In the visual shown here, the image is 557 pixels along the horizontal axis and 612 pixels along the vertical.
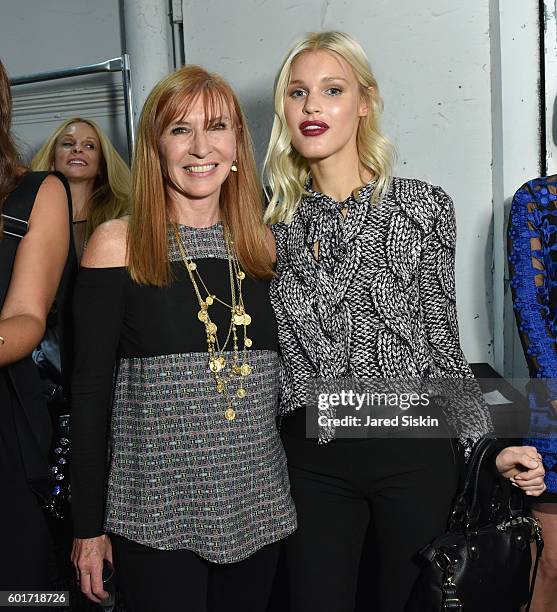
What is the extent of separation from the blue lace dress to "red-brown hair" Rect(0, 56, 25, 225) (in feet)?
3.88

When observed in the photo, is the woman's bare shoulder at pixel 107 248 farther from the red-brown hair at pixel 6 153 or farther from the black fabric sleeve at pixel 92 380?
the red-brown hair at pixel 6 153

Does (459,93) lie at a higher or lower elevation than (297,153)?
higher

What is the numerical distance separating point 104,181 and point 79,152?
0.53 ft

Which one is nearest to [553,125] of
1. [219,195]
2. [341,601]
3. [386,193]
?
[386,193]

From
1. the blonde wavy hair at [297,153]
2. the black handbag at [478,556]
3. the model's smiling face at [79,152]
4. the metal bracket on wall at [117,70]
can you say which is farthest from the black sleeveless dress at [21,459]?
the model's smiling face at [79,152]

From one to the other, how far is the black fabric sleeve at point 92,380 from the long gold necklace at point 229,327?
0.16m

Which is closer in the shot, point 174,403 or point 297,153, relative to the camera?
point 174,403

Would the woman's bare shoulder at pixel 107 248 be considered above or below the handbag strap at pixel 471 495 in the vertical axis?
above

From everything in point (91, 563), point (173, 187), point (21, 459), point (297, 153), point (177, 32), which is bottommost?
point (91, 563)

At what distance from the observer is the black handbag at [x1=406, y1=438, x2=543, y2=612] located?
1667mm

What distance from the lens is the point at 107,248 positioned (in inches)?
64.9

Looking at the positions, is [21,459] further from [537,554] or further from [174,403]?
[537,554]

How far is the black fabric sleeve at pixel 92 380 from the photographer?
5.30 feet

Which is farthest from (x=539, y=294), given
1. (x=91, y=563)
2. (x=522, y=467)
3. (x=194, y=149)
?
(x=91, y=563)
